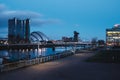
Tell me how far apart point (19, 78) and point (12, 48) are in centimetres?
13445

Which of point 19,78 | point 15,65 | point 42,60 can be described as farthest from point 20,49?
point 19,78

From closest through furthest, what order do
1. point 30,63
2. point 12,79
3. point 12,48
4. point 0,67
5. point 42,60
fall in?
point 12,79
point 0,67
point 30,63
point 42,60
point 12,48

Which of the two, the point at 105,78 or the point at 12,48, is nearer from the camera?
the point at 105,78

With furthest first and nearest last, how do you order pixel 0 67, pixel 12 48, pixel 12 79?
Result: pixel 12 48 < pixel 0 67 < pixel 12 79

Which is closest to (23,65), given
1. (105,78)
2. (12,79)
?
(12,79)

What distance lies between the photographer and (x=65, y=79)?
2206cm

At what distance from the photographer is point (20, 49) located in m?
165

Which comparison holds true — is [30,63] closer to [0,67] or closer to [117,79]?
[0,67]

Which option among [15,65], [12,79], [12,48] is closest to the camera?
[12,79]

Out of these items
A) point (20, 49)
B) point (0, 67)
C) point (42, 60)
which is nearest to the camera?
point (0, 67)

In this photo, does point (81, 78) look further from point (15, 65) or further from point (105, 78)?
point (15, 65)

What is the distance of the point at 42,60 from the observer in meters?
44.8

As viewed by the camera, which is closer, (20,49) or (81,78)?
(81,78)

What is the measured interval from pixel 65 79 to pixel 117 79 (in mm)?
4712
